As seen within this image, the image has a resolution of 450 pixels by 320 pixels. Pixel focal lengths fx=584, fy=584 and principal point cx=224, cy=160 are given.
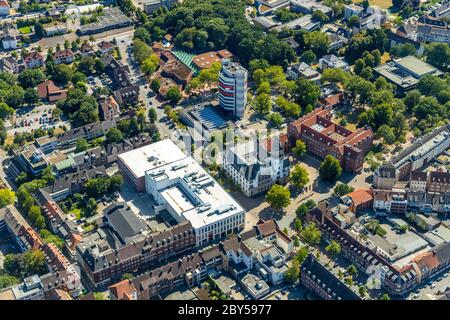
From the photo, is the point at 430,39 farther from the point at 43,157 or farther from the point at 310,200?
the point at 43,157

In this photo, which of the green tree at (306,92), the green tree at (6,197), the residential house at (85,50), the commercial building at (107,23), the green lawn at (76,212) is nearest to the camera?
the green lawn at (76,212)

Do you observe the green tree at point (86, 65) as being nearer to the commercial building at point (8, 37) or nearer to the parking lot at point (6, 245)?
the commercial building at point (8, 37)

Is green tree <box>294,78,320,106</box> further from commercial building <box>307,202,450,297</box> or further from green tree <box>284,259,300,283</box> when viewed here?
green tree <box>284,259,300,283</box>

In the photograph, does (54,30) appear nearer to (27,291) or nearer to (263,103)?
(263,103)

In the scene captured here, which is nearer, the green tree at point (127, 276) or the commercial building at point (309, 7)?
the green tree at point (127, 276)

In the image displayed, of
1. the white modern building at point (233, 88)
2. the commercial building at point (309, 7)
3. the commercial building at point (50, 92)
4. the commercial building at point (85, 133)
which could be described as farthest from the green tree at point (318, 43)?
the commercial building at point (50, 92)

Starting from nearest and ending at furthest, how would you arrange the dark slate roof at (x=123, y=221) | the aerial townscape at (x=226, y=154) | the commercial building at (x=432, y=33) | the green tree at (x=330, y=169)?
the aerial townscape at (x=226, y=154) < the dark slate roof at (x=123, y=221) < the green tree at (x=330, y=169) < the commercial building at (x=432, y=33)

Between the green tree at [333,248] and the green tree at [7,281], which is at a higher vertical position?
the green tree at [7,281]
